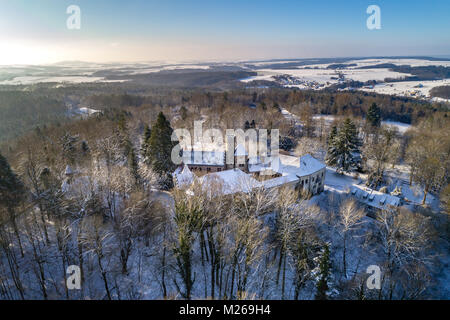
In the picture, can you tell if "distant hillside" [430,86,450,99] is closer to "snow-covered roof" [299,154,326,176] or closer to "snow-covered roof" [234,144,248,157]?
"snow-covered roof" [299,154,326,176]

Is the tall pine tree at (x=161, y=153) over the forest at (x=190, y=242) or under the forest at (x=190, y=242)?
over

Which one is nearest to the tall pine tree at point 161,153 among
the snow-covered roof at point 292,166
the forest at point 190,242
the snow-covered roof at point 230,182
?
the forest at point 190,242

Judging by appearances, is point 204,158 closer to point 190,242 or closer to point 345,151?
point 190,242

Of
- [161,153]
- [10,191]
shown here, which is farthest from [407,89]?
[10,191]

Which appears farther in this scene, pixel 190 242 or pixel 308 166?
pixel 308 166

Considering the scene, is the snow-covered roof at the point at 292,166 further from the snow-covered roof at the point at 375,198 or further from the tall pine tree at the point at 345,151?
the tall pine tree at the point at 345,151

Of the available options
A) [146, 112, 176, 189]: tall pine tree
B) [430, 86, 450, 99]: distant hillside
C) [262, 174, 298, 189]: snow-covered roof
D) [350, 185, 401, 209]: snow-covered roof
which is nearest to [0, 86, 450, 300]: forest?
[146, 112, 176, 189]: tall pine tree

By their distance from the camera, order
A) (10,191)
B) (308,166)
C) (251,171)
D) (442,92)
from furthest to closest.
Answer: (442,92) < (251,171) < (308,166) < (10,191)

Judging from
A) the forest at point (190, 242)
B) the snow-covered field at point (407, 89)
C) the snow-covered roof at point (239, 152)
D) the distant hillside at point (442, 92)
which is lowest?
the forest at point (190, 242)
